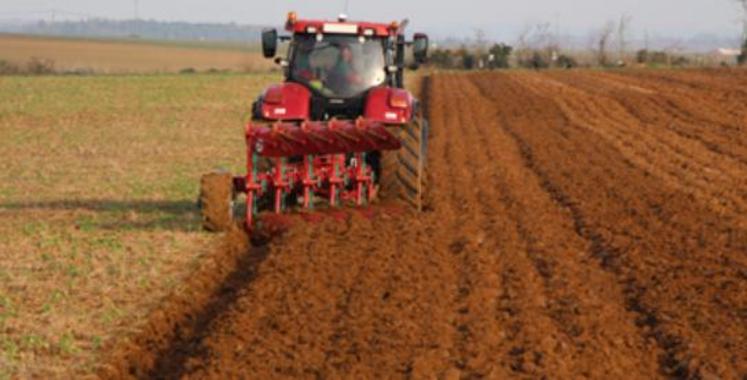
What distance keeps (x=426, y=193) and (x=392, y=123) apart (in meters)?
1.64

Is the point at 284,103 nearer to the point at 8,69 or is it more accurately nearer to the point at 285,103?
the point at 285,103

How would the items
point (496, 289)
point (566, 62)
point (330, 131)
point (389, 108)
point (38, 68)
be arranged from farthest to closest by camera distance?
point (566, 62) < point (38, 68) < point (389, 108) < point (330, 131) < point (496, 289)

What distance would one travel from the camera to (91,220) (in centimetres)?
1191

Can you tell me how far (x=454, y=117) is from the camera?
25156 mm

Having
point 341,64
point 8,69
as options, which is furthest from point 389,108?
point 8,69

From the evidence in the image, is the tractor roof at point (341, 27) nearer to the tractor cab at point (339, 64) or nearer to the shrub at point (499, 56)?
the tractor cab at point (339, 64)

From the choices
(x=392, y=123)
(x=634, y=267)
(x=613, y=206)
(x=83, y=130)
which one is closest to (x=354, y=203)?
(x=392, y=123)

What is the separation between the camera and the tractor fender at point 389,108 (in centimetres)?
1191

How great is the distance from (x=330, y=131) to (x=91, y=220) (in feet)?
8.24

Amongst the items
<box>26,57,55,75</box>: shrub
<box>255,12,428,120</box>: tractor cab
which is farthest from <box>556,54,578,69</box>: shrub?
<box>255,12,428,120</box>: tractor cab

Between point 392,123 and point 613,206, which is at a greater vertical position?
point 392,123

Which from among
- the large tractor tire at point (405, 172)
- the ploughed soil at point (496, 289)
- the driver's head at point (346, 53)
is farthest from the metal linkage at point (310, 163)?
the driver's head at point (346, 53)

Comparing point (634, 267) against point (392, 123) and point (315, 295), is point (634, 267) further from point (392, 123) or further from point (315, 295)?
point (392, 123)

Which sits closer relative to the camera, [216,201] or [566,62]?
[216,201]
